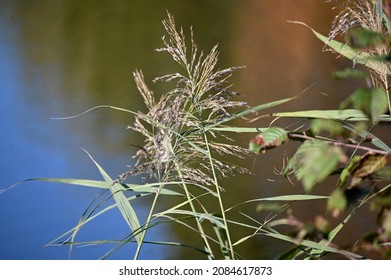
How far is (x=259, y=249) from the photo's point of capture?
8.55 ft

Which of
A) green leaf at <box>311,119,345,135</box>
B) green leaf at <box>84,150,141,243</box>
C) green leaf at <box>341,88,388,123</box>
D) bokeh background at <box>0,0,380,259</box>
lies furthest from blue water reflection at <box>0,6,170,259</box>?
green leaf at <box>341,88,388,123</box>

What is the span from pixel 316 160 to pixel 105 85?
11.9ft

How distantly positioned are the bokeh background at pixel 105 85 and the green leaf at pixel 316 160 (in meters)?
1.55

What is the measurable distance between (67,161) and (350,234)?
4.61 feet

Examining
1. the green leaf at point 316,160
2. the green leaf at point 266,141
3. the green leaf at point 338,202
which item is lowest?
the green leaf at point 338,202

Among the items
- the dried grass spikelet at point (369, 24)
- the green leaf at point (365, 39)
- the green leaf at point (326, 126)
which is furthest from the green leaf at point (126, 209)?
the green leaf at point (365, 39)

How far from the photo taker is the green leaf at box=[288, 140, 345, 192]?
2.04 ft

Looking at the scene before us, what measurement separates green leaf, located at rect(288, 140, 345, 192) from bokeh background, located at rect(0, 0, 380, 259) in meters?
1.55

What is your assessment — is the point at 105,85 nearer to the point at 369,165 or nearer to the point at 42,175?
the point at 42,175

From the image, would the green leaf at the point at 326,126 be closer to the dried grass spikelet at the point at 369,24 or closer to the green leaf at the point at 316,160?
the green leaf at the point at 316,160

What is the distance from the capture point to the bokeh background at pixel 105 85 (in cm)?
297

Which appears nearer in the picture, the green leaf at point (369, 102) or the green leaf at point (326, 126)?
Result: the green leaf at point (369, 102)
